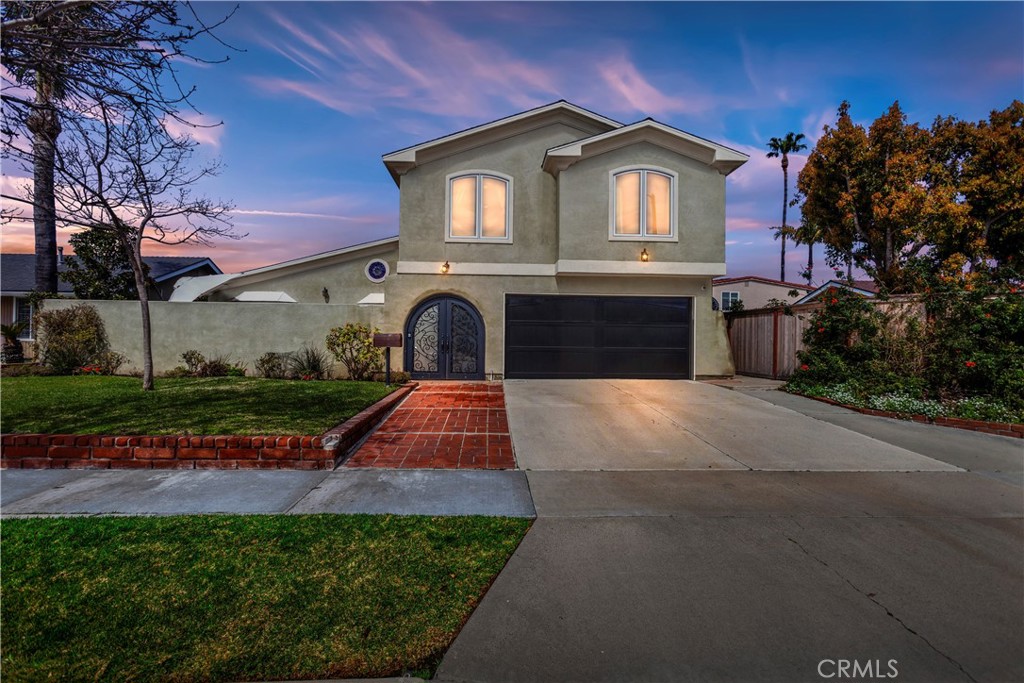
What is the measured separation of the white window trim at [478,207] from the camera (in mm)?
13180

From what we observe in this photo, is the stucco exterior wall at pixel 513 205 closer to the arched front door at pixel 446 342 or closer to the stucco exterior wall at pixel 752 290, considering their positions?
the arched front door at pixel 446 342

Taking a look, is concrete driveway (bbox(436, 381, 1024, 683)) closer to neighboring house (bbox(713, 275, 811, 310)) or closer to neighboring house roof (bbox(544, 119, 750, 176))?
neighboring house roof (bbox(544, 119, 750, 176))

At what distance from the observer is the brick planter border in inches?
208

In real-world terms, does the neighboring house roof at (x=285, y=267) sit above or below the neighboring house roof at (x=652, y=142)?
below

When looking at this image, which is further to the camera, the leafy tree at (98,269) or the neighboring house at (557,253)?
the leafy tree at (98,269)

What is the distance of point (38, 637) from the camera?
94.8 inches

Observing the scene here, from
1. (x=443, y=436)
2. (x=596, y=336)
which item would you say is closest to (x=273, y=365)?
(x=443, y=436)

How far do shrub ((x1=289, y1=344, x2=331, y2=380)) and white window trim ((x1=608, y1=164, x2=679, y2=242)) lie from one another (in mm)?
7855

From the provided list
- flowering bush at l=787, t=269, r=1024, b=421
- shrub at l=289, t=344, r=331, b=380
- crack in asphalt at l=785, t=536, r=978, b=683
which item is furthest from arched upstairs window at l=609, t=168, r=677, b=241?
crack in asphalt at l=785, t=536, r=978, b=683

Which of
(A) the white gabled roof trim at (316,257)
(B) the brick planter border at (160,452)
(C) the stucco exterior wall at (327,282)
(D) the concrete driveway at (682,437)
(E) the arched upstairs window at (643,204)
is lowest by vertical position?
(D) the concrete driveway at (682,437)

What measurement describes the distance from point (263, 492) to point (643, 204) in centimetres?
1131

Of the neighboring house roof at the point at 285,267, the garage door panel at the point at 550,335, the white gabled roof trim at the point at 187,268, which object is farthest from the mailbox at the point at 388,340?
the white gabled roof trim at the point at 187,268

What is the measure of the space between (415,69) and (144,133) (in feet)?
17.3

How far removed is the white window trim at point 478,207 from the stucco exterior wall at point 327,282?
424 cm
